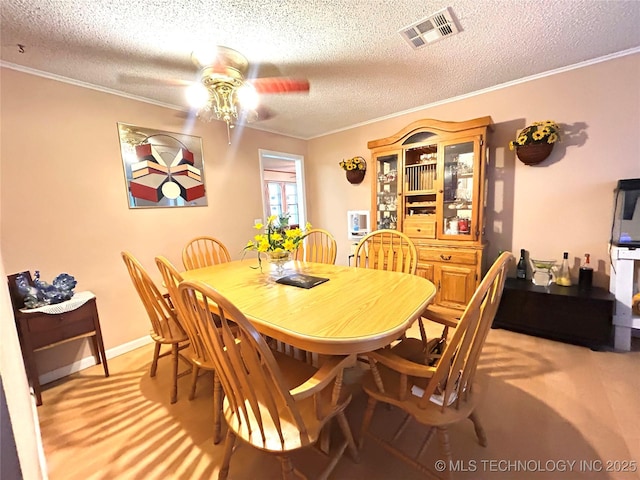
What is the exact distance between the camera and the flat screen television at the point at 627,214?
1.95 metres

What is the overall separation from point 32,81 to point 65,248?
3.97 feet

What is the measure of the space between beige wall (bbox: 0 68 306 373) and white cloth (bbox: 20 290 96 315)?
0.27 metres

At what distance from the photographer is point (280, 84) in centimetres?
227

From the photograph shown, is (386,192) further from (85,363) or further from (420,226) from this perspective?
(85,363)

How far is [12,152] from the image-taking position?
1.82 metres

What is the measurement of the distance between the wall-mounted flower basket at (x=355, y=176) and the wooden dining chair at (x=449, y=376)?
2.71m

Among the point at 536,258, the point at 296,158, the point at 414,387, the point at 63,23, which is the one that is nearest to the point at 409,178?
the point at 536,258

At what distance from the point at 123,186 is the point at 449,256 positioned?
10.1 feet

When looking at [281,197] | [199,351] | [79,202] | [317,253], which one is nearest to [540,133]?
[317,253]

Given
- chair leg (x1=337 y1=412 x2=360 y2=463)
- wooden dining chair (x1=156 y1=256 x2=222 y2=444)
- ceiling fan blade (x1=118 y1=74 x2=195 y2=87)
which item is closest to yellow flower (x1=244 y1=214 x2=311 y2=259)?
→ wooden dining chair (x1=156 y1=256 x2=222 y2=444)

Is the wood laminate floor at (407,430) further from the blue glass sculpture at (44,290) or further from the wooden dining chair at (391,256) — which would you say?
the wooden dining chair at (391,256)

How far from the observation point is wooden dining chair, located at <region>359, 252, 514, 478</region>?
Result: 0.92m

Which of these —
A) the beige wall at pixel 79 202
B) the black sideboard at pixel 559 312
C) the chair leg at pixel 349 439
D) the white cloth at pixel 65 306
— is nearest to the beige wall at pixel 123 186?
the beige wall at pixel 79 202

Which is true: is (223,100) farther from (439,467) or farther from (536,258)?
(536,258)
